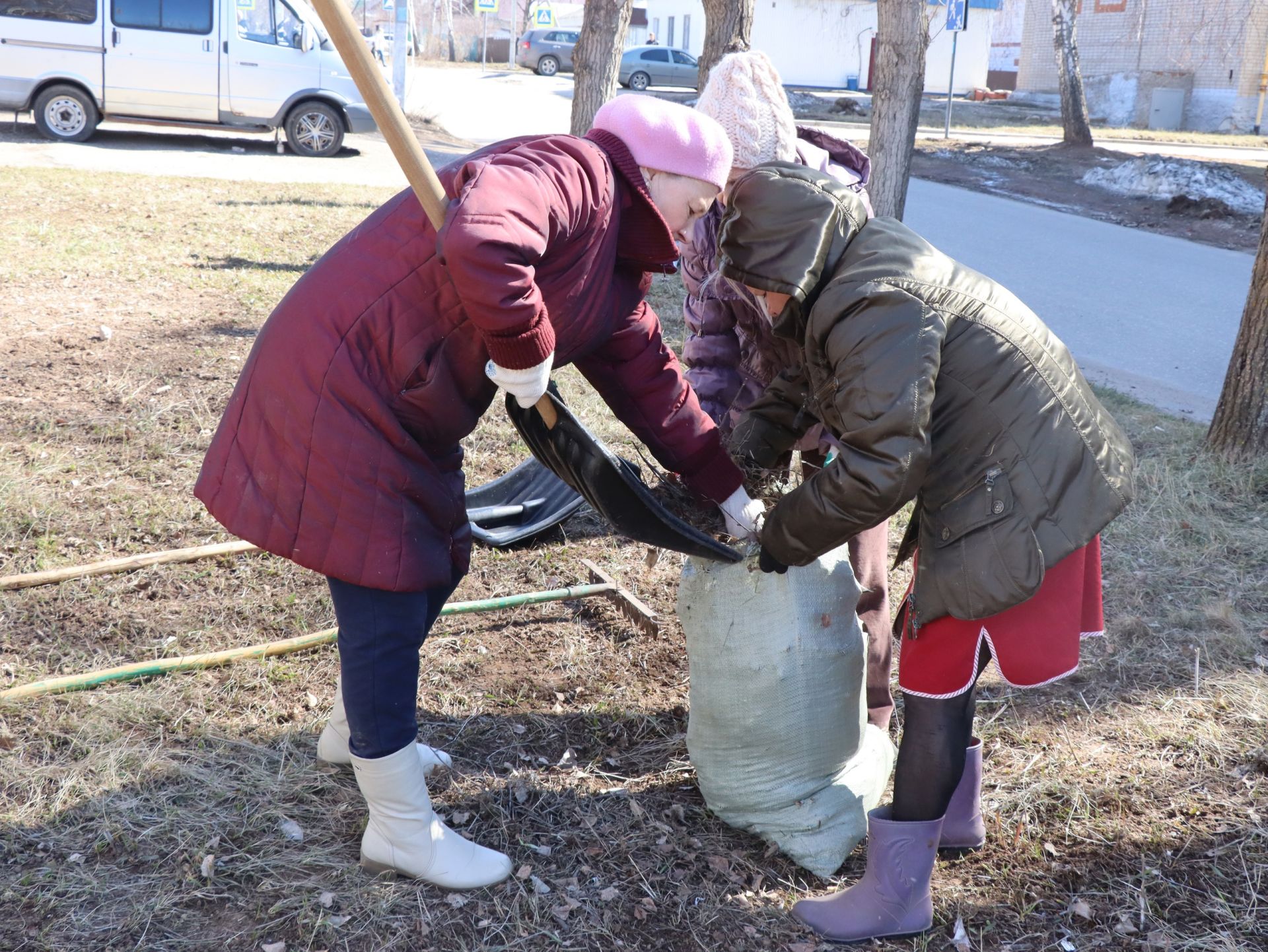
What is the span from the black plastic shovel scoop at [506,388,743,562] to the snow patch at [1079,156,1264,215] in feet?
41.5

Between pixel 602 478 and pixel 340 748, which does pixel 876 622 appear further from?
pixel 340 748

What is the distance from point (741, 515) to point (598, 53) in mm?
6507

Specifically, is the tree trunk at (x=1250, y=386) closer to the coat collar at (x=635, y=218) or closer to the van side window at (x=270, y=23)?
the coat collar at (x=635, y=218)

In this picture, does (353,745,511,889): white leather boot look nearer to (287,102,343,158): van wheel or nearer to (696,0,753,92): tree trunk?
(696,0,753,92): tree trunk

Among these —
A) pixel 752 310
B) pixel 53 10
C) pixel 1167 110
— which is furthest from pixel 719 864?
pixel 1167 110

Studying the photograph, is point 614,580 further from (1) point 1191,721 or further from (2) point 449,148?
(2) point 449,148

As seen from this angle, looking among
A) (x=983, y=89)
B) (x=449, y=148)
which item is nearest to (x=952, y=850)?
(x=449, y=148)

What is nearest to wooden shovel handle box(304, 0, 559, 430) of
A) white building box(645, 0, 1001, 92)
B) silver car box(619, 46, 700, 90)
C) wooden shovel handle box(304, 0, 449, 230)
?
wooden shovel handle box(304, 0, 449, 230)

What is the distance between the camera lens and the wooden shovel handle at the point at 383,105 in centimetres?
173

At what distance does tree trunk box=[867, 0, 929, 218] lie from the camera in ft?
22.9

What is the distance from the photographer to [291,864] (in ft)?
7.38

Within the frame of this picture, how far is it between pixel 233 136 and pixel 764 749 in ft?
45.7

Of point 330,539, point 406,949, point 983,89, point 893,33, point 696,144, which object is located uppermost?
point 983,89

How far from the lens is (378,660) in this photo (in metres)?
1.97
